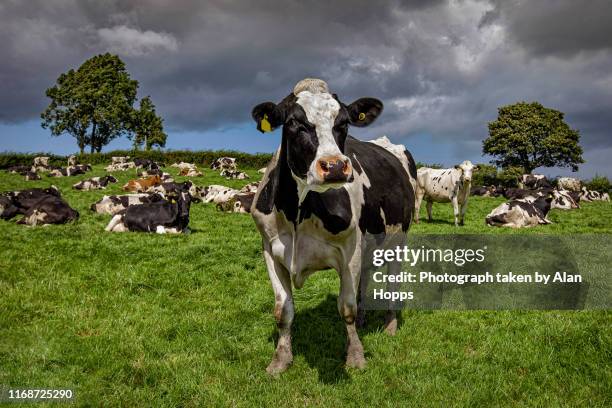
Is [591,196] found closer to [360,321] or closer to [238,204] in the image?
[238,204]

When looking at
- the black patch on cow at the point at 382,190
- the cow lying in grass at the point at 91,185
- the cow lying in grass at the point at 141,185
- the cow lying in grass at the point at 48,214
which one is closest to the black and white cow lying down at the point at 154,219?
the cow lying in grass at the point at 48,214

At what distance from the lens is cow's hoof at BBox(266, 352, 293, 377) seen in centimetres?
515

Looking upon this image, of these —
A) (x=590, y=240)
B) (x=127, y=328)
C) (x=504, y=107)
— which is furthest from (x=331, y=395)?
(x=504, y=107)

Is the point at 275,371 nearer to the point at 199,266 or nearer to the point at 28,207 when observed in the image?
the point at 199,266

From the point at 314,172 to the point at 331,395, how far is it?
7.21ft

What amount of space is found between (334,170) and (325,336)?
3075 millimetres

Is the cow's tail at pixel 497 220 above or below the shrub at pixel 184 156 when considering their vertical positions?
below

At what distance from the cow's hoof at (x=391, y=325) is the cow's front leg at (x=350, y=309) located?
1146mm

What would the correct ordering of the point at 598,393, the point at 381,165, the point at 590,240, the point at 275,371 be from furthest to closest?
the point at 590,240, the point at 381,165, the point at 275,371, the point at 598,393

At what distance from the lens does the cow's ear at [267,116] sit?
15.3ft

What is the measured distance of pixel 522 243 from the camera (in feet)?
40.3

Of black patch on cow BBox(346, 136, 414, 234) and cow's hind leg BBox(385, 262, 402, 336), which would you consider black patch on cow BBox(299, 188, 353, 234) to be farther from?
cow's hind leg BBox(385, 262, 402, 336)

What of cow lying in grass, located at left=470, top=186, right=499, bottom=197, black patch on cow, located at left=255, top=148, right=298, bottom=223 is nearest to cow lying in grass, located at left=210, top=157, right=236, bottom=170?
cow lying in grass, located at left=470, top=186, right=499, bottom=197

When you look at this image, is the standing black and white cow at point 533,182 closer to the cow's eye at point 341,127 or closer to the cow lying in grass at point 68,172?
the cow lying in grass at point 68,172
